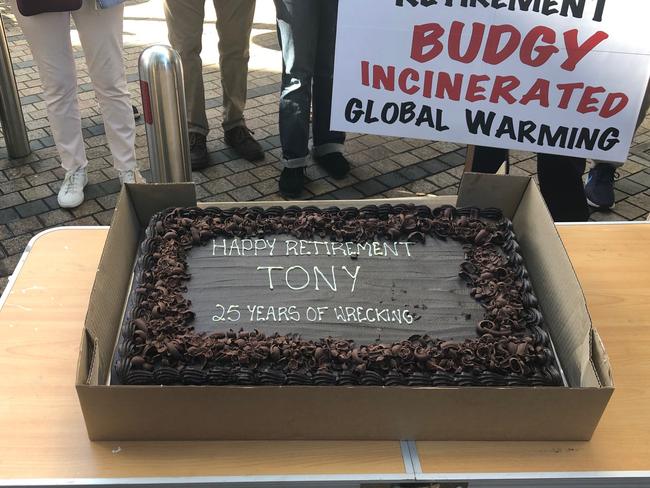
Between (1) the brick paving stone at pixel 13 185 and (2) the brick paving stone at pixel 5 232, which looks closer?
(2) the brick paving stone at pixel 5 232

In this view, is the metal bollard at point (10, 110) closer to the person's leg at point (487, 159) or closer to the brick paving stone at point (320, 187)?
the brick paving stone at point (320, 187)

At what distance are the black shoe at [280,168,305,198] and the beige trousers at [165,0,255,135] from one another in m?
0.70

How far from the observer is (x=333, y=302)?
1.48 m

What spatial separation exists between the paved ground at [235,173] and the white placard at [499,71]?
181 centimetres

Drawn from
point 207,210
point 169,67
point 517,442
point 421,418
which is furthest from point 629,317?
point 169,67

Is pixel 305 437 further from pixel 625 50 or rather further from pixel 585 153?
pixel 625 50

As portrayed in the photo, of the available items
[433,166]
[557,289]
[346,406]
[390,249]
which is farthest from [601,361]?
[433,166]

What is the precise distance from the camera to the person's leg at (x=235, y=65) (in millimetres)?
3879

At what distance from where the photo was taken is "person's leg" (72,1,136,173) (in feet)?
9.98

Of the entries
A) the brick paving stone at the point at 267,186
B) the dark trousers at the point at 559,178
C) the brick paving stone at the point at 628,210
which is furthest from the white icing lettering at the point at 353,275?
the brick paving stone at the point at 628,210

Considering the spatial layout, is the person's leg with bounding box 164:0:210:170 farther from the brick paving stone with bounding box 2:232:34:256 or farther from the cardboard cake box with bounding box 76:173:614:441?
the cardboard cake box with bounding box 76:173:614:441

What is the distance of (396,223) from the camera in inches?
67.9

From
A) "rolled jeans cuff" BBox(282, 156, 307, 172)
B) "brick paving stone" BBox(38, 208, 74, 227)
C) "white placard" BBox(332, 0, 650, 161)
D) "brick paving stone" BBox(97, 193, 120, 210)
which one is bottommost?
"brick paving stone" BBox(38, 208, 74, 227)

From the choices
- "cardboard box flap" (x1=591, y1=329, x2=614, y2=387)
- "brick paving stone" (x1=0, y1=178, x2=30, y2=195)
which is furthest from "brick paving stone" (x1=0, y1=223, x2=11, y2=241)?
"cardboard box flap" (x1=591, y1=329, x2=614, y2=387)
